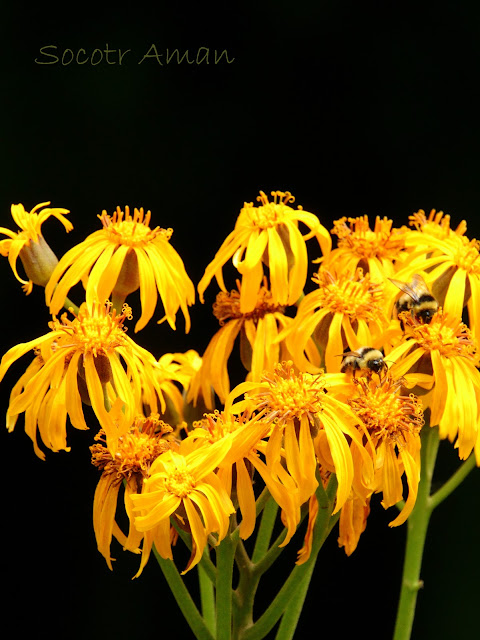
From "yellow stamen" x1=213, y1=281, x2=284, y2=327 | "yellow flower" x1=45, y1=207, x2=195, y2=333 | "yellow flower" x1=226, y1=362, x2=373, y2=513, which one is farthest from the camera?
"yellow stamen" x1=213, y1=281, x2=284, y2=327

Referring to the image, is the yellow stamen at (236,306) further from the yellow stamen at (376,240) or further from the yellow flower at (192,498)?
the yellow flower at (192,498)

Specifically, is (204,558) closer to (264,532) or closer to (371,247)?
(264,532)

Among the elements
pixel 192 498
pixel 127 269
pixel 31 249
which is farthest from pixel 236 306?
pixel 192 498

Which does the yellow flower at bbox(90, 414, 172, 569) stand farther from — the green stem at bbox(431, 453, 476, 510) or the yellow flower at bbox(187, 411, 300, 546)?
the green stem at bbox(431, 453, 476, 510)

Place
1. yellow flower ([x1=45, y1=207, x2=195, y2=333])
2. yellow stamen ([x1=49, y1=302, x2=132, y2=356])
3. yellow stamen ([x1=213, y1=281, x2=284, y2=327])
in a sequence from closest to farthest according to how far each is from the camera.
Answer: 1. yellow stamen ([x1=49, y1=302, x2=132, y2=356])
2. yellow flower ([x1=45, y1=207, x2=195, y2=333])
3. yellow stamen ([x1=213, y1=281, x2=284, y2=327])

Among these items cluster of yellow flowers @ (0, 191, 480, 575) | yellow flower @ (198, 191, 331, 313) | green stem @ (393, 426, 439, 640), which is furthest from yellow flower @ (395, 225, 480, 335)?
green stem @ (393, 426, 439, 640)
